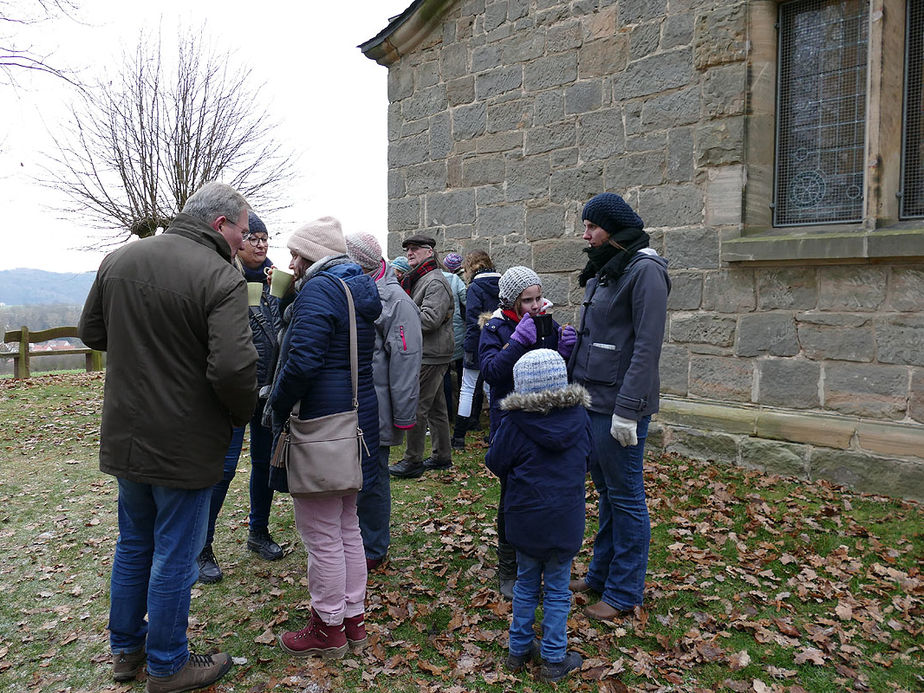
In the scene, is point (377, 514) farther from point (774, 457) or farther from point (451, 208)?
point (451, 208)

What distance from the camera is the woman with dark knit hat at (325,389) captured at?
10.5 ft

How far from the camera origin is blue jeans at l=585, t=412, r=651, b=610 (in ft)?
12.2

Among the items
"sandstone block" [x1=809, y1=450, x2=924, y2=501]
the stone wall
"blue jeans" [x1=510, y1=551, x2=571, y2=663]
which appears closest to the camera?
"blue jeans" [x1=510, y1=551, x2=571, y2=663]

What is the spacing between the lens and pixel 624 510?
12.3ft

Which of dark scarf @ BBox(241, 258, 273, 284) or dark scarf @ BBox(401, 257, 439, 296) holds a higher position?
dark scarf @ BBox(401, 257, 439, 296)

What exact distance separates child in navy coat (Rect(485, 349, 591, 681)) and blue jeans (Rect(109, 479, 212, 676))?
137 cm

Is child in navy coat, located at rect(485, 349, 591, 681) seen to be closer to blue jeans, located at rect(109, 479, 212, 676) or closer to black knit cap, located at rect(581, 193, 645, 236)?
black knit cap, located at rect(581, 193, 645, 236)

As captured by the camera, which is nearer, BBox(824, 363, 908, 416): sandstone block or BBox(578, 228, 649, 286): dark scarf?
BBox(578, 228, 649, 286): dark scarf

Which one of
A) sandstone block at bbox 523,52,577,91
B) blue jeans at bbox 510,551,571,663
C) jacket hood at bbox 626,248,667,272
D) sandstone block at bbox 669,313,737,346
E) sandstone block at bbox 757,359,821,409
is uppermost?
Answer: sandstone block at bbox 523,52,577,91

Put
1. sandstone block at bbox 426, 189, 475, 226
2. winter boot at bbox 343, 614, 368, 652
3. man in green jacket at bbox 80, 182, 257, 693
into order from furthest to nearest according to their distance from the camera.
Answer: sandstone block at bbox 426, 189, 475, 226, winter boot at bbox 343, 614, 368, 652, man in green jacket at bbox 80, 182, 257, 693

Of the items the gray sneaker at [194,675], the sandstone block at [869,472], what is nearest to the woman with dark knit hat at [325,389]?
the gray sneaker at [194,675]

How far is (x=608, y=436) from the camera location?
12.2ft

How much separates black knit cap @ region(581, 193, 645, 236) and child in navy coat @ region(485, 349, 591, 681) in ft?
3.19

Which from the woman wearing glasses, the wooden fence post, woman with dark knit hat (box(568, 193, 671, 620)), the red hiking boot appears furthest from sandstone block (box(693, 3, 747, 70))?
the wooden fence post
